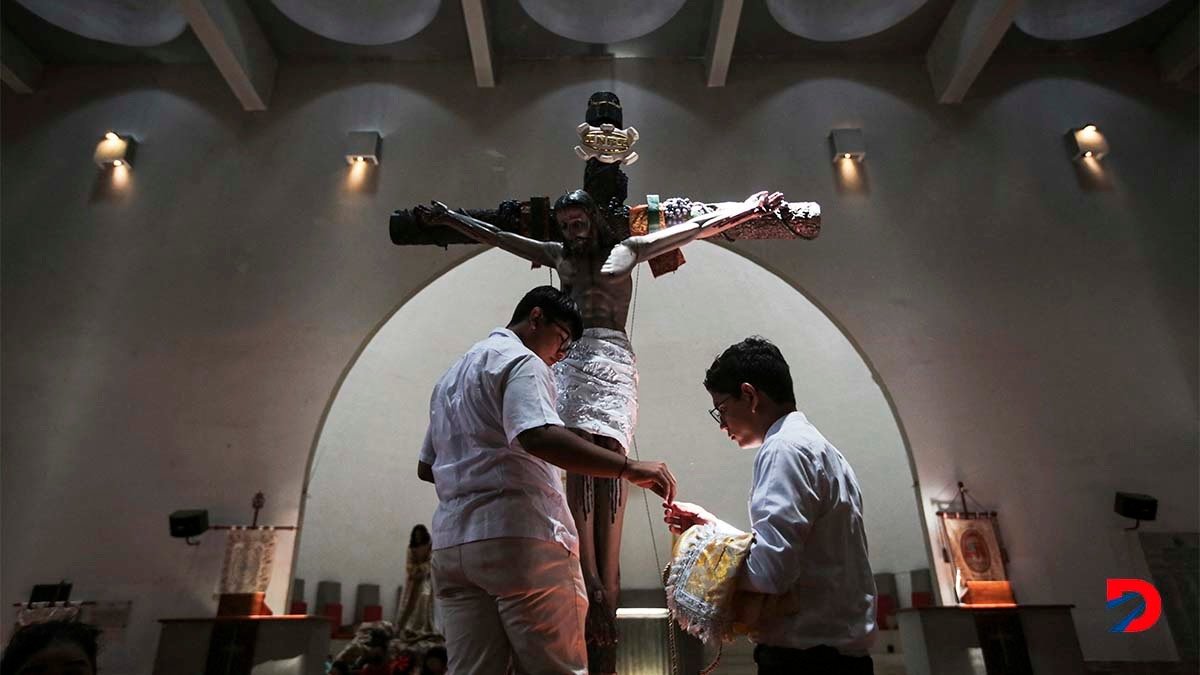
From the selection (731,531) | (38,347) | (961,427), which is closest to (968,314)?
(961,427)

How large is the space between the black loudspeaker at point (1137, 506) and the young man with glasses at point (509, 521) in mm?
4135

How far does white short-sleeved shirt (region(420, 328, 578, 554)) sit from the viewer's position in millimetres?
1757

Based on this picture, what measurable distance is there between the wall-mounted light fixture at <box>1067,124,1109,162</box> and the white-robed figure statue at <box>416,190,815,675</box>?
3637 mm

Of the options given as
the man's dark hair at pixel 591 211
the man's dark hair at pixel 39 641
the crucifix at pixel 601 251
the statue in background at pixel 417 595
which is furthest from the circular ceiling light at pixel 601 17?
the man's dark hair at pixel 39 641

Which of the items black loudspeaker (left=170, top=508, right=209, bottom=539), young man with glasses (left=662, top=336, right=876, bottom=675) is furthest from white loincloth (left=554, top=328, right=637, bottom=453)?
black loudspeaker (left=170, top=508, right=209, bottom=539)

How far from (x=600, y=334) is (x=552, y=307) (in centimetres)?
77

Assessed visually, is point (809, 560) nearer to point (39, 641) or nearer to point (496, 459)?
point (496, 459)

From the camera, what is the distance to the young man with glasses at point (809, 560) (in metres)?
1.55

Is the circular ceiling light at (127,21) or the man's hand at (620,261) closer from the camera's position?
the man's hand at (620,261)

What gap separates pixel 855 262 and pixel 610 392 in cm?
327

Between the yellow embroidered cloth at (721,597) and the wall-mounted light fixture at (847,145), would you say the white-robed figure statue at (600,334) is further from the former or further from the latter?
the wall-mounted light fixture at (847,145)

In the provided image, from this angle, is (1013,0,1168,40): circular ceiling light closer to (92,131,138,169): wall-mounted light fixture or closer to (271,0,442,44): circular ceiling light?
(271,0,442,44): circular ceiling light

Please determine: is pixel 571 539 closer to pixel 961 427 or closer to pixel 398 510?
pixel 961 427

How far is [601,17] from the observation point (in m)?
5.88
